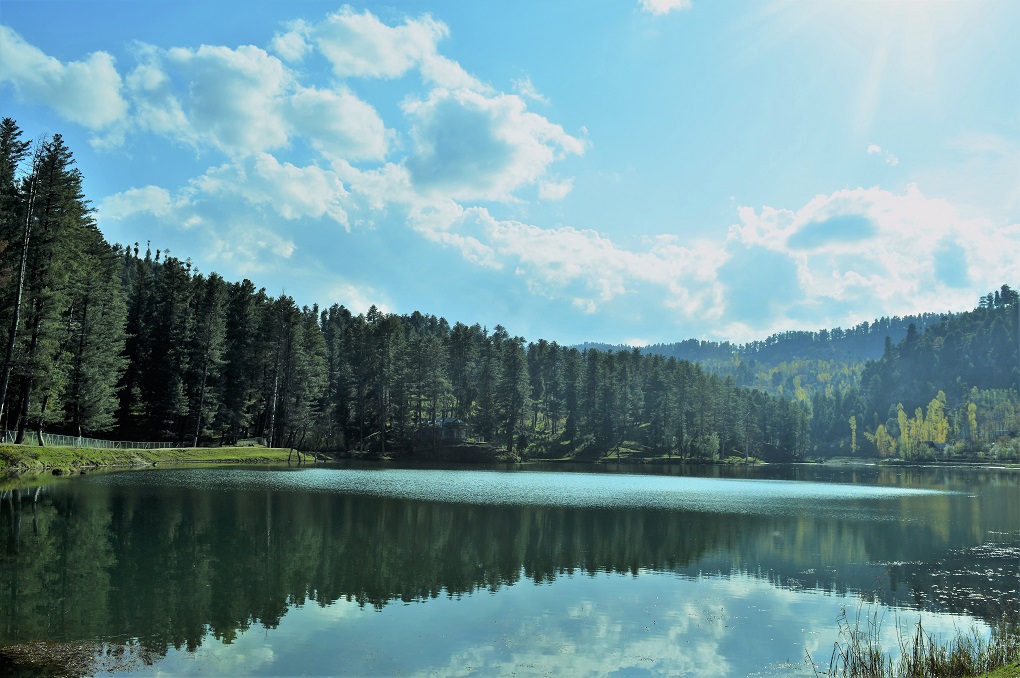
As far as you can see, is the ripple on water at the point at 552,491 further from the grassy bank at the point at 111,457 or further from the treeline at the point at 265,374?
the treeline at the point at 265,374

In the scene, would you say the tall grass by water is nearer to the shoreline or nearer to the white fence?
the shoreline

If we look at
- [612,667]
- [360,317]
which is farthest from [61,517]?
[360,317]

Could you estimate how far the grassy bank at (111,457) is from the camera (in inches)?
1778

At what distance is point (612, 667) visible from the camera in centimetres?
1460

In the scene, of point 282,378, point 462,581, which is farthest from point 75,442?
point 462,581

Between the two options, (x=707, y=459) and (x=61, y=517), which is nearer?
(x=61, y=517)

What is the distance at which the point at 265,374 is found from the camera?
98750mm

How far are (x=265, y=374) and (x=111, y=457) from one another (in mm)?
40307

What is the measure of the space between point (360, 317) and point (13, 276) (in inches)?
3285

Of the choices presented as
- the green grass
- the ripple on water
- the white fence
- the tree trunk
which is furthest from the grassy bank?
the ripple on water

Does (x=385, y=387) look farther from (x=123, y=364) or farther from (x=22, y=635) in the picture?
(x=22, y=635)

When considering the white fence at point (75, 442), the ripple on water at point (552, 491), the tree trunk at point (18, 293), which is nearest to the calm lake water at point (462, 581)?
the ripple on water at point (552, 491)

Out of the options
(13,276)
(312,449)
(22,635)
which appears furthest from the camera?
(312,449)

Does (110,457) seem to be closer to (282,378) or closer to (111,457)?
(111,457)
